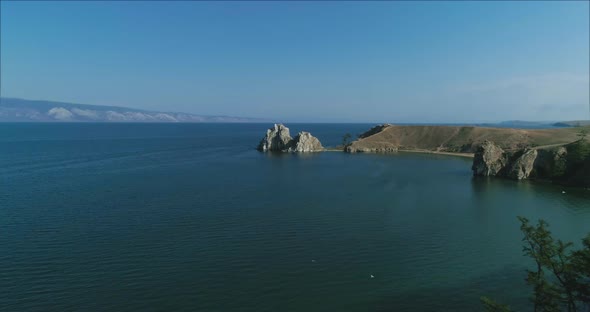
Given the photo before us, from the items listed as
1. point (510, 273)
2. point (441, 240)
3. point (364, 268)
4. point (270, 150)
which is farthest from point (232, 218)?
point (270, 150)

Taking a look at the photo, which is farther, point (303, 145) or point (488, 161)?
point (303, 145)

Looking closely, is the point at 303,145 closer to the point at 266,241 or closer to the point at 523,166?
the point at 523,166

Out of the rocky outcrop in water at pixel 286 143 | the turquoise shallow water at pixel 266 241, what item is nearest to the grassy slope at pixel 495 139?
the rocky outcrop in water at pixel 286 143

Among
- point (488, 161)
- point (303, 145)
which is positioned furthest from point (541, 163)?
point (303, 145)

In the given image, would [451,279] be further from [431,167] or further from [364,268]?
[431,167]

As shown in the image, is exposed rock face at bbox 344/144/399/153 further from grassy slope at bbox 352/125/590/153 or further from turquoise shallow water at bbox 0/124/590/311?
turquoise shallow water at bbox 0/124/590/311

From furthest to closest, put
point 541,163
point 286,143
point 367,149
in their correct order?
point 286,143, point 367,149, point 541,163

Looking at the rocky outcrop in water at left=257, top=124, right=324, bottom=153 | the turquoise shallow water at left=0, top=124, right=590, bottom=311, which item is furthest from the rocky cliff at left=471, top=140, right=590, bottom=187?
the rocky outcrop in water at left=257, top=124, right=324, bottom=153
